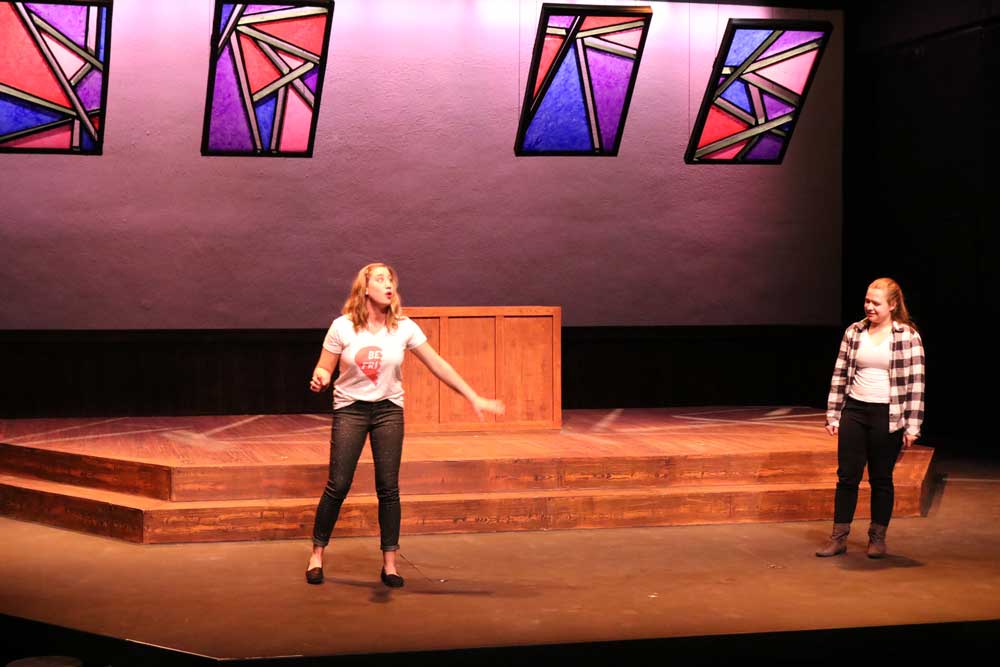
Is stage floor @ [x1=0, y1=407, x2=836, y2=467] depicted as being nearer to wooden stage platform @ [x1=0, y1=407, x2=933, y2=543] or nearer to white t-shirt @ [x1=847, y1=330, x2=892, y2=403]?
wooden stage platform @ [x1=0, y1=407, x2=933, y2=543]

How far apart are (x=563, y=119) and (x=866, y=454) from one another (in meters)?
5.14

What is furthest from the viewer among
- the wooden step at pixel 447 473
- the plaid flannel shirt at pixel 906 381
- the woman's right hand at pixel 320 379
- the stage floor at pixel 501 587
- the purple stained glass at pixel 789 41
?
the purple stained glass at pixel 789 41

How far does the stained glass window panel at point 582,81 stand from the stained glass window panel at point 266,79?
182cm

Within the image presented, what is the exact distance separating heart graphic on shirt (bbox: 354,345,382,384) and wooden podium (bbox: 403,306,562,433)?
9.16ft

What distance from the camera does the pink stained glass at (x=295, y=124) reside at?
1023 centimetres

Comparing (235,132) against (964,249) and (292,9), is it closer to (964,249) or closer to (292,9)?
(292,9)

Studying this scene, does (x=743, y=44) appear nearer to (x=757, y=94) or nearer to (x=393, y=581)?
(x=757, y=94)

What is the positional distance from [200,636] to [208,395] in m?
5.65

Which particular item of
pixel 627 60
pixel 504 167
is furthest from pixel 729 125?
pixel 504 167

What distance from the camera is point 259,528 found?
682cm

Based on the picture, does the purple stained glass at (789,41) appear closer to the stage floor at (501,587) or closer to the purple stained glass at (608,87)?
the purple stained glass at (608,87)

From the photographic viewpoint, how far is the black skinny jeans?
565 centimetres

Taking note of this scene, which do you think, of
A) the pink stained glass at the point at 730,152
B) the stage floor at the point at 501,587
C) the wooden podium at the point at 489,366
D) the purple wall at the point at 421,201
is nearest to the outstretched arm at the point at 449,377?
the stage floor at the point at 501,587

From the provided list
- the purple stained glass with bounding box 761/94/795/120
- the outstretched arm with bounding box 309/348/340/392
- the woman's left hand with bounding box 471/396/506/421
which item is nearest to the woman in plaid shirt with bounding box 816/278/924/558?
the woman's left hand with bounding box 471/396/506/421
